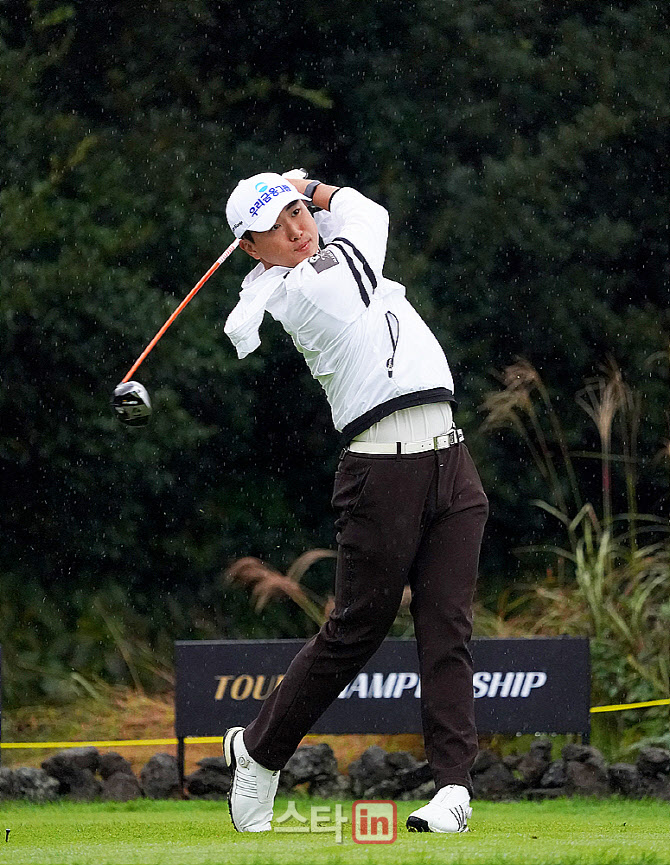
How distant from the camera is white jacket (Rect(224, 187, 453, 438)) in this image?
4.24m

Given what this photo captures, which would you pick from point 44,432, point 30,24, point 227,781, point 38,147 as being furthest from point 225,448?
point 227,781

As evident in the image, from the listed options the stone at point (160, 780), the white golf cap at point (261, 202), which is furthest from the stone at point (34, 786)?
the white golf cap at point (261, 202)

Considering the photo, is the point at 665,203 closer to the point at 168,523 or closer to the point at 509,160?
the point at 509,160

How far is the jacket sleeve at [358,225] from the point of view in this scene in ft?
14.3

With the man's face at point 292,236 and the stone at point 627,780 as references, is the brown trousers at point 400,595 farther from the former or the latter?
the stone at point 627,780

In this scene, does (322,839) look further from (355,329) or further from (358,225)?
(358,225)

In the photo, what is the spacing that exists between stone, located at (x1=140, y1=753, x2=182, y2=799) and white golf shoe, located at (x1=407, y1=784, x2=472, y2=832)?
2024 mm

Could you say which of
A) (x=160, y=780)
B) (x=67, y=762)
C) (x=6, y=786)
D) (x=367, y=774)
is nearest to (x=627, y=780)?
(x=367, y=774)

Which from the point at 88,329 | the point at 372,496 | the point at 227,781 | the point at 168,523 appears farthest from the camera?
the point at 168,523

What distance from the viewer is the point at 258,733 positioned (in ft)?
14.4

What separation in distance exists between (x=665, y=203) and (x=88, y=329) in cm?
371

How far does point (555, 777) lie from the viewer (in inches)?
239

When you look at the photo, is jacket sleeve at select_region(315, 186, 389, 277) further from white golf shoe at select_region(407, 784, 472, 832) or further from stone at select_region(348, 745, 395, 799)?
stone at select_region(348, 745, 395, 799)

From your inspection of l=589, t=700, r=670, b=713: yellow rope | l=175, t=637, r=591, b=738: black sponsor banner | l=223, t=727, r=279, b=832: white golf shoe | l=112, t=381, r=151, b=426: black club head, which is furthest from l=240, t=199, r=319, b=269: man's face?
l=589, t=700, r=670, b=713: yellow rope
